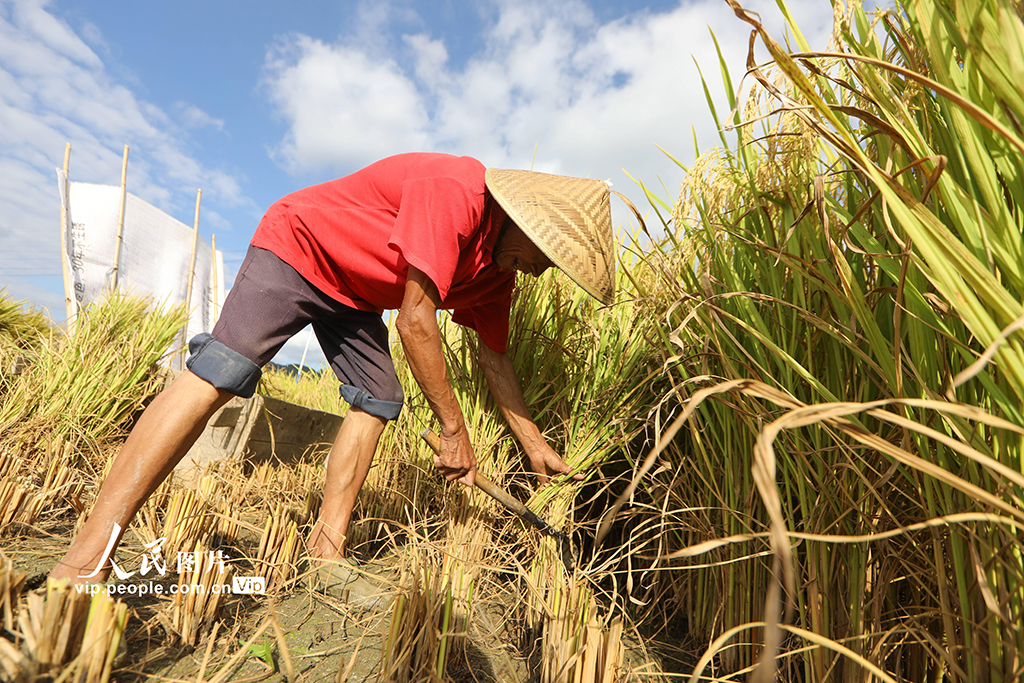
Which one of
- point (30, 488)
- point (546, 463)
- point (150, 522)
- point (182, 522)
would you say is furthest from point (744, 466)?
point (30, 488)

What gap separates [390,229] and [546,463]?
3.20 feet

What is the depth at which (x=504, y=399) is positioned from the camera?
75.4 inches

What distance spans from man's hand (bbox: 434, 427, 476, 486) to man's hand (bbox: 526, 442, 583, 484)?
26 centimetres

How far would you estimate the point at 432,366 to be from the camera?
5.11ft

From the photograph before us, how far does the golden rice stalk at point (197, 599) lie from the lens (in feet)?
3.80

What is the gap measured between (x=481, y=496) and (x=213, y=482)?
36.3 inches

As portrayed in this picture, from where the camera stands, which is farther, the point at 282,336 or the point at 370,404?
the point at 370,404

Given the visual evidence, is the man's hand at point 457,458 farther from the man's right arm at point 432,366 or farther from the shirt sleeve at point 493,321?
the shirt sleeve at point 493,321

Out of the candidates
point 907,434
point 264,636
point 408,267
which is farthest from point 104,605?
point 907,434

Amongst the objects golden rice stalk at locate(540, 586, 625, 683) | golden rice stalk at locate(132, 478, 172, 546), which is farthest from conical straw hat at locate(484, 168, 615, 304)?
golden rice stalk at locate(132, 478, 172, 546)

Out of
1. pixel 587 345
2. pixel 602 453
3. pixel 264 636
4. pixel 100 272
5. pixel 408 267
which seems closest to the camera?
pixel 264 636

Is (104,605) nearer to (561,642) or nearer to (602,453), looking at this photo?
(561,642)

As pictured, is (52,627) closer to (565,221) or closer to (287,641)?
(287,641)

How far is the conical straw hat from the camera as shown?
1.49 m
